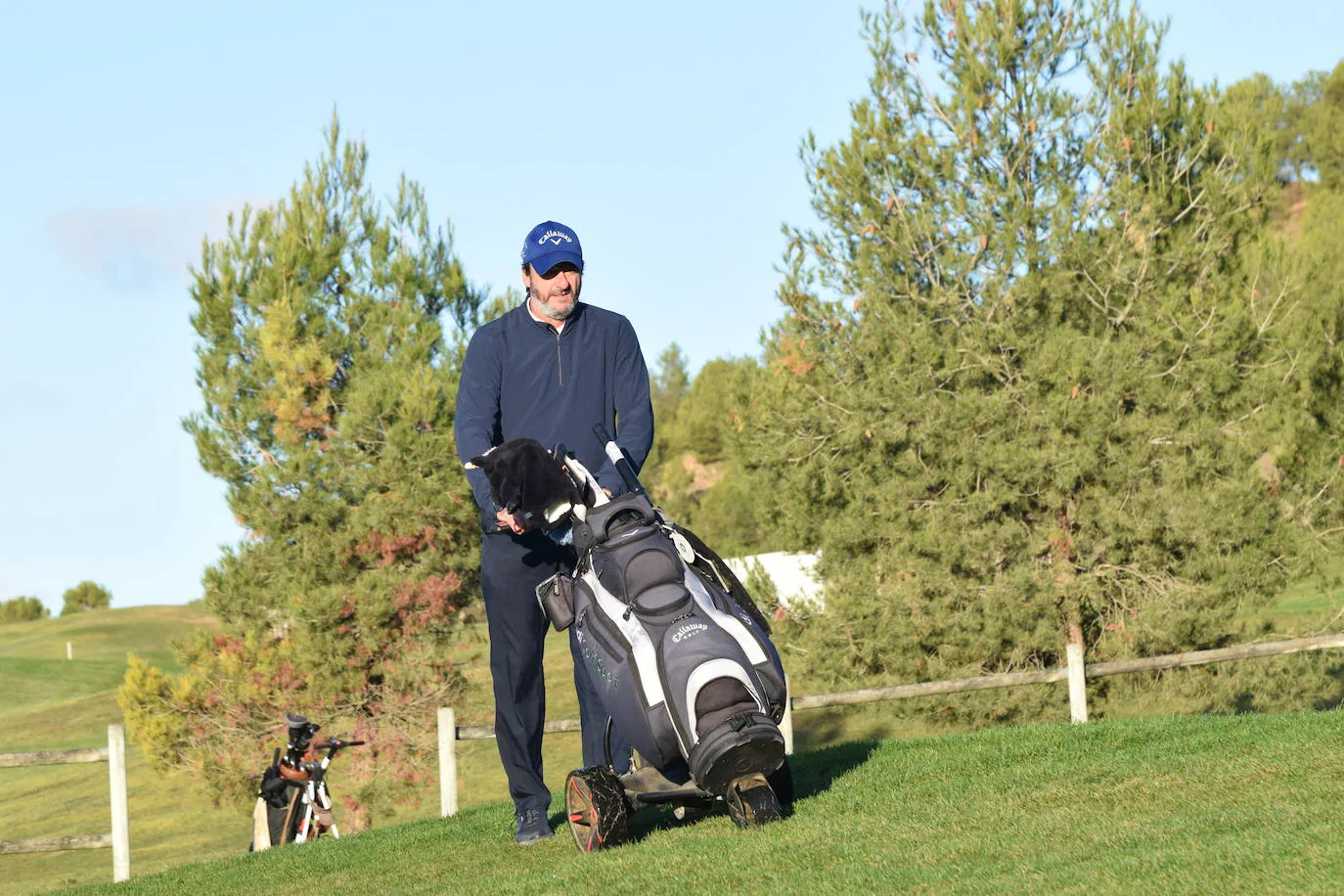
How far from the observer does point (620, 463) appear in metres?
5.39

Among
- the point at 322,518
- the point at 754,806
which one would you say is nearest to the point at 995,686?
the point at 754,806

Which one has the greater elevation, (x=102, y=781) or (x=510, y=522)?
(x=510, y=522)

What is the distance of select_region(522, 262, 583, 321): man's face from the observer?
569cm

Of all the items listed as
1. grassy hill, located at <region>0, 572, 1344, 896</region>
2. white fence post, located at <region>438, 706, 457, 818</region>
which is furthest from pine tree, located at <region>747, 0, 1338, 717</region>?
white fence post, located at <region>438, 706, 457, 818</region>

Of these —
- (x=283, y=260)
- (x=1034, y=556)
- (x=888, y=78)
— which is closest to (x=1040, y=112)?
(x=888, y=78)

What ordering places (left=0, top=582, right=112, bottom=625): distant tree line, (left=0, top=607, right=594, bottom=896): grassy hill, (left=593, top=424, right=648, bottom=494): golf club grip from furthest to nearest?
(left=0, top=582, right=112, bottom=625): distant tree line
(left=0, top=607, right=594, bottom=896): grassy hill
(left=593, top=424, right=648, bottom=494): golf club grip

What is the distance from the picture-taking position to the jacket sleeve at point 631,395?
19.1ft

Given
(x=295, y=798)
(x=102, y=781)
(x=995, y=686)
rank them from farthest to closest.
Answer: (x=102, y=781), (x=295, y=798), (x=995, y=686)

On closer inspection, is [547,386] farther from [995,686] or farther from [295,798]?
[295,798]

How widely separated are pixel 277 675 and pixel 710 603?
1605 cm

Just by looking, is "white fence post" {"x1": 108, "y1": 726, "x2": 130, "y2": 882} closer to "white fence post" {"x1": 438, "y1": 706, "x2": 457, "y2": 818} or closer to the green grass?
the green grass

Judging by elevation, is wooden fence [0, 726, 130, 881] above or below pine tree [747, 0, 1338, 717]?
below

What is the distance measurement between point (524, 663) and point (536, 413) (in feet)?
3.33

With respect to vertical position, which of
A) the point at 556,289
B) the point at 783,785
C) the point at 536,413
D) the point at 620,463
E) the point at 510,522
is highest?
the point at 556,289
